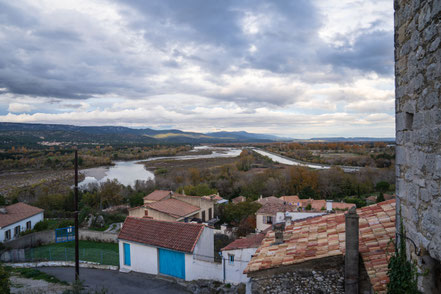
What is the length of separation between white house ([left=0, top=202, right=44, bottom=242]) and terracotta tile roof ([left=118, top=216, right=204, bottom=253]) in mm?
12717

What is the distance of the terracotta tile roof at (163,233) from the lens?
1449 centimetres

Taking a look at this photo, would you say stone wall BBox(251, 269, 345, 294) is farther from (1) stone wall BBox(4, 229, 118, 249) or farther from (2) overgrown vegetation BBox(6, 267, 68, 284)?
(1) stone wall BBox(4, 229, 118, 249)

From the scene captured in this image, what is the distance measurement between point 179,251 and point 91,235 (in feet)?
40.6

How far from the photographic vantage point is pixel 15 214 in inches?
998

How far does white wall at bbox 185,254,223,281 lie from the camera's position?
1361cm

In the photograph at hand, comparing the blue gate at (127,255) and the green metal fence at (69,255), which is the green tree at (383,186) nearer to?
the green metal fence at (69,255)

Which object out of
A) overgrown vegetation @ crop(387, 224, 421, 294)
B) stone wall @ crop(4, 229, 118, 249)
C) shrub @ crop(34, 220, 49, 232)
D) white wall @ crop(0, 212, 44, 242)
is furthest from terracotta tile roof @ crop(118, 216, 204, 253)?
shrub @ crop(34, 220, 49, 232)

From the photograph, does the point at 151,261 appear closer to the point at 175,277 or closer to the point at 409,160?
the point at 175,277

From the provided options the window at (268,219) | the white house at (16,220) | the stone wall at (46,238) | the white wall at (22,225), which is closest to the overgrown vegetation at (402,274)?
the window at (268,219)

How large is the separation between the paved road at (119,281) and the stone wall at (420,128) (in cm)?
1213

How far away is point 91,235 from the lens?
23344mm

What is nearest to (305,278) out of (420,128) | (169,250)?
(420,128)

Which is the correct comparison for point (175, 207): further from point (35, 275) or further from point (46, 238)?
point (35, 275)

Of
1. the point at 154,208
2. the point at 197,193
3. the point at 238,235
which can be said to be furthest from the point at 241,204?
the point at 197,193
